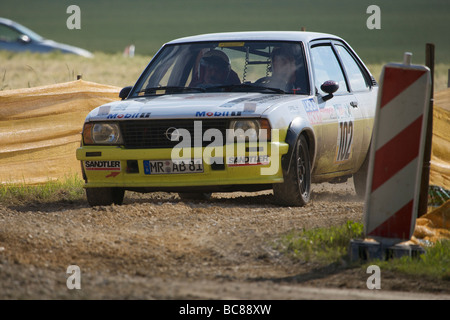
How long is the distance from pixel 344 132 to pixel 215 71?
148 cm

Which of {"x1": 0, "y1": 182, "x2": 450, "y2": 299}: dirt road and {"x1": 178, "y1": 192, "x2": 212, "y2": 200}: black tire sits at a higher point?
{"x1": 0, "y1": 182, "x2": 450, "y2": 299}: dirt road

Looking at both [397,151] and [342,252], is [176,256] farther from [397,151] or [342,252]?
[397,151]

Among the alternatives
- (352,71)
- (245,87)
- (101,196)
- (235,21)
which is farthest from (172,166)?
(235,21)

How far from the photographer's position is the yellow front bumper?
26.3ft

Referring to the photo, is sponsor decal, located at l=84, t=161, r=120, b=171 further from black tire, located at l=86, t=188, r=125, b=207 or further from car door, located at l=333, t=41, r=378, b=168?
car door, located at l=333, t=41, r=378, b=168

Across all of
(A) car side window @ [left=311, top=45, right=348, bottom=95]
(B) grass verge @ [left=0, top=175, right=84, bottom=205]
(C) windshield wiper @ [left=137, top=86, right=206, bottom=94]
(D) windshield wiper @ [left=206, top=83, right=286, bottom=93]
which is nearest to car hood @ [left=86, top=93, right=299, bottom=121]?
(D) windshield wiper @ [left=206, top=83, right=286, bottom=93]

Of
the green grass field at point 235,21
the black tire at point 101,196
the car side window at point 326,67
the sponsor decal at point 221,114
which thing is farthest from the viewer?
the green grass field at point 235,21

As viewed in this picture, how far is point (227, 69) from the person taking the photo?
9211 mm

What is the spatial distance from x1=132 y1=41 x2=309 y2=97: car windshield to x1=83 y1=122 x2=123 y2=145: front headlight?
1.03m

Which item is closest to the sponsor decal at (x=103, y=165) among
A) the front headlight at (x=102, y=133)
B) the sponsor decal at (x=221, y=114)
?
the front headlight at (x=102, y=133)

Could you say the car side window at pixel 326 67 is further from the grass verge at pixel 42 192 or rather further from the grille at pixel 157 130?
the grass verge at pixel 42 192

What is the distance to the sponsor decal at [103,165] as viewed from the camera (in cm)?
827

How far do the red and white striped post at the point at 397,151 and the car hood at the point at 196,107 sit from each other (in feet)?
6.82
